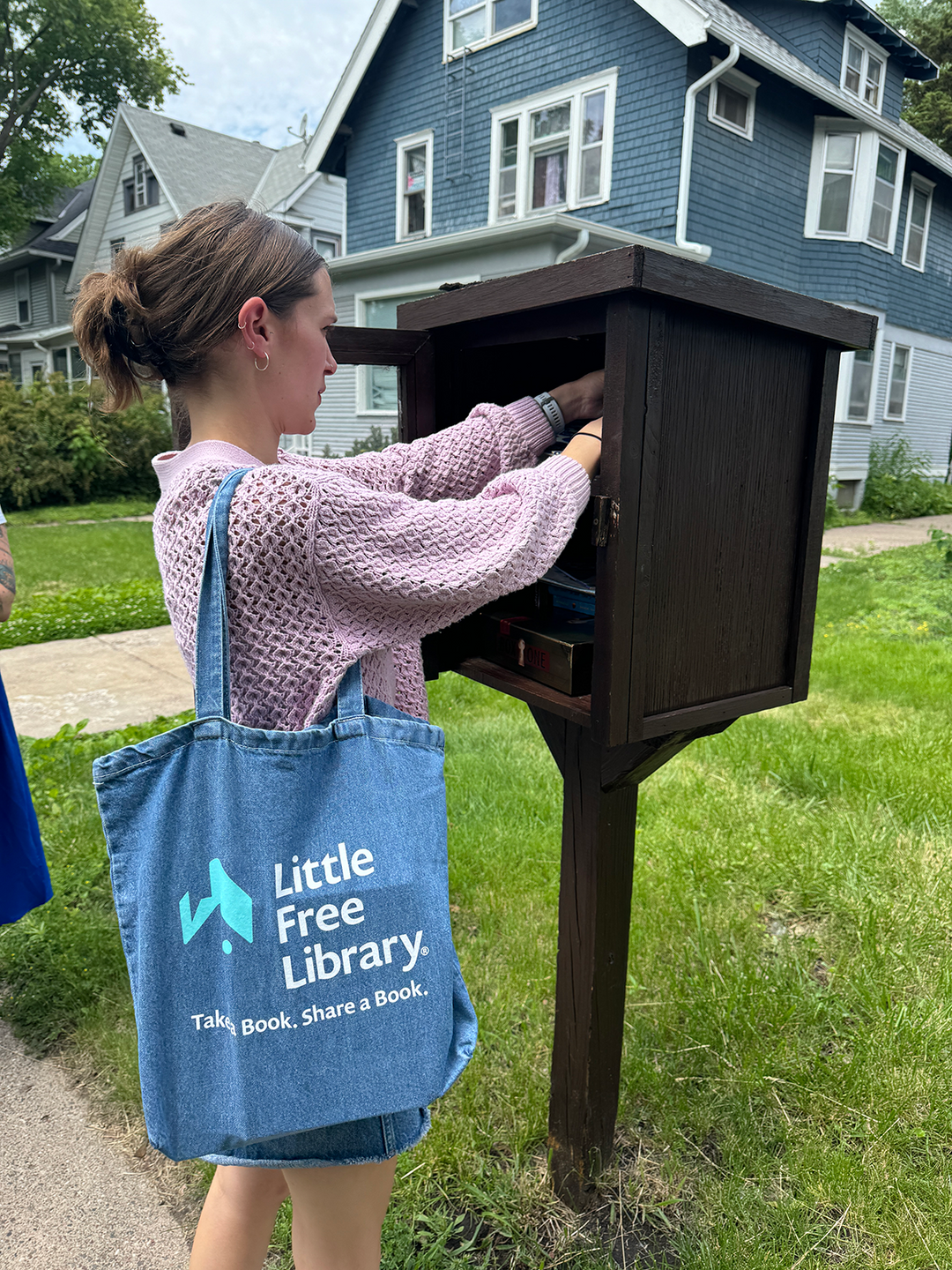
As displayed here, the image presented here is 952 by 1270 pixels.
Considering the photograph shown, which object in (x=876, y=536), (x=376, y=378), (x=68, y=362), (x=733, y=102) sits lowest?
(x=876, y=536)

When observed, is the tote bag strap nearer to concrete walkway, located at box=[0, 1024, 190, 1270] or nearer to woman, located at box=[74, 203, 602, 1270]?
woman, located at box=[74, 203, 602, 1270]

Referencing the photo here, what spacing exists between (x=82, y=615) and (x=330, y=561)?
5.83m

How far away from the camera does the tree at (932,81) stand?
19797 millimetres

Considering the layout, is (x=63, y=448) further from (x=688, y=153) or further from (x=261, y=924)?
(x=261, y=924)

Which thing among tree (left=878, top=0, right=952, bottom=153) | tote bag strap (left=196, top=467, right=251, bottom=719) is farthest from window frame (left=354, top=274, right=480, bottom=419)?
tree (left=878, top=0, right=952, bottom=153)

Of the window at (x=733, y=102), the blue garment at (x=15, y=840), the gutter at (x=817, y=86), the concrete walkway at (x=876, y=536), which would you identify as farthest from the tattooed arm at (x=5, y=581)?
the window at (x=733, y=102)

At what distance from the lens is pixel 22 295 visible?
952 inches

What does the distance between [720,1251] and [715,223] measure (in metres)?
11.0

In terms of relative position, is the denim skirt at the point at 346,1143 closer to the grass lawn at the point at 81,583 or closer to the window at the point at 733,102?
the grass lawn at the point at 81,583

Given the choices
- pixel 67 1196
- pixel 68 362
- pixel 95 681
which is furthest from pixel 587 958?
pixel 68 362

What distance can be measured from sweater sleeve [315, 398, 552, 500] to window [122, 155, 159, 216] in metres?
20.2

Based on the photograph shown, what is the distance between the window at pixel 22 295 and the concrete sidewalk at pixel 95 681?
871 inches

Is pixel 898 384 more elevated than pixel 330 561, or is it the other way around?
pixel 898 384

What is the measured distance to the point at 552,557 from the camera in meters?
1.23
